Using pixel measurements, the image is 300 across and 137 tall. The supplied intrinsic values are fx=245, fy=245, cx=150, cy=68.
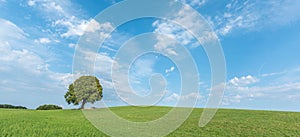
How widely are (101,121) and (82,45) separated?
51.6 ft

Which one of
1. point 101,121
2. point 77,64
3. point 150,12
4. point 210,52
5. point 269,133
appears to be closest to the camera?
point 77,64

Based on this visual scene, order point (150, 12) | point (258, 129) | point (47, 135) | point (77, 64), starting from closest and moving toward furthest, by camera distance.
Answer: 1. point (77, 64)
2. point (47, 135)
3. point (150, 12)
4. point (258, 129)

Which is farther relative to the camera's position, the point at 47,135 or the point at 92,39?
the point at 47,135

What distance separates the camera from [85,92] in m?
58.7

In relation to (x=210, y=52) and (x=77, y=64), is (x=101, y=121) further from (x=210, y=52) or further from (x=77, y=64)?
(x=210, y=52)

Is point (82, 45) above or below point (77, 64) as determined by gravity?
above

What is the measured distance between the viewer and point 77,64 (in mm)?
14258

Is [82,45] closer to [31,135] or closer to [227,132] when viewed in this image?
[31,135]

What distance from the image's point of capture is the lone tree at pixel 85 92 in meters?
58.5

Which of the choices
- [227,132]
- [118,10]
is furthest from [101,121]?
[118,10]

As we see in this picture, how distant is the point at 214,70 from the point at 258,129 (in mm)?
12453

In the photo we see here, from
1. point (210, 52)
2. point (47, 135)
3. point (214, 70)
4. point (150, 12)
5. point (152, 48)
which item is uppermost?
point (150, 12)

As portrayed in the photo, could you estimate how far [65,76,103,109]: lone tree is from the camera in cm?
5847

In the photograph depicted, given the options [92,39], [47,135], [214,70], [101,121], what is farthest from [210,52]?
[101,121]
